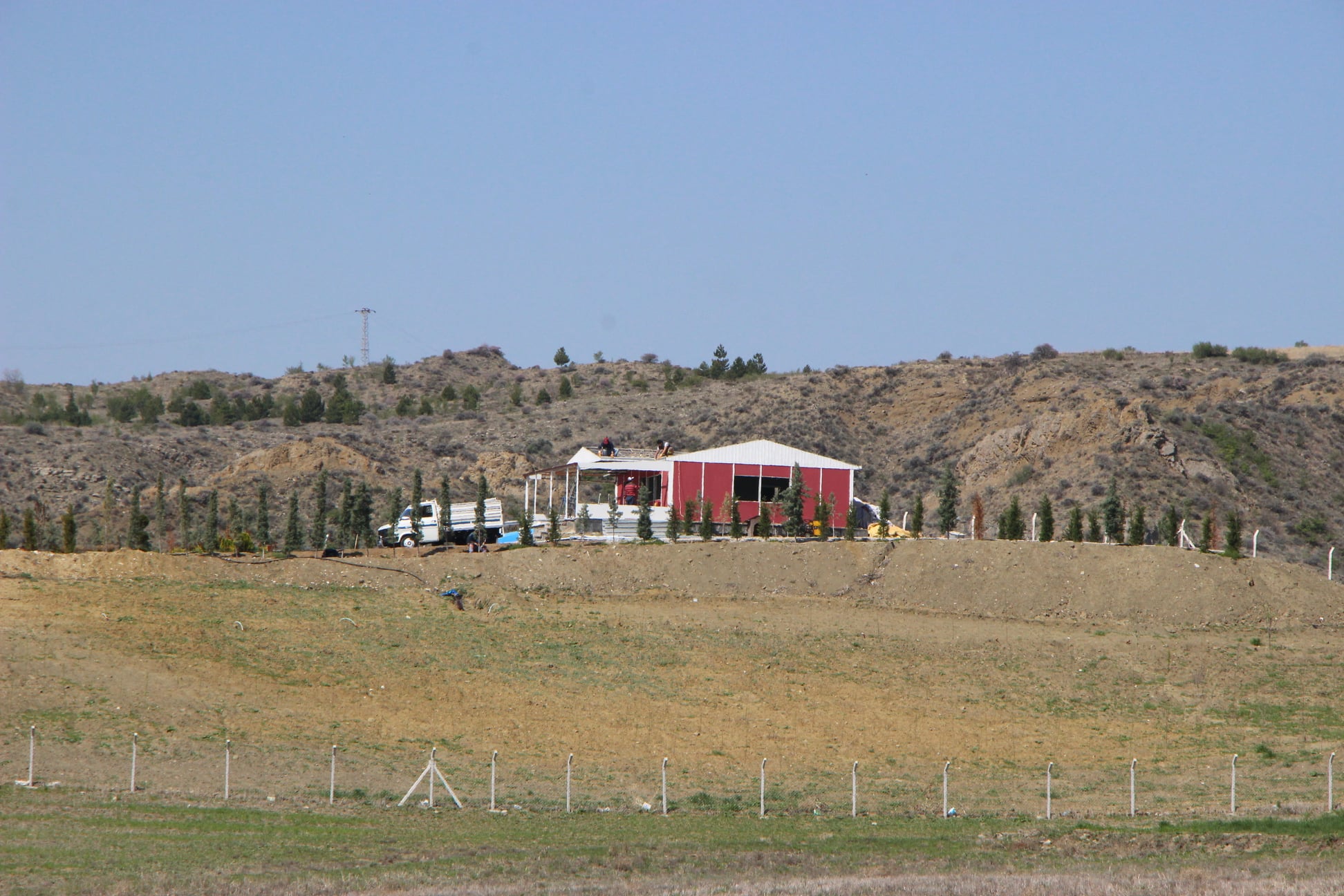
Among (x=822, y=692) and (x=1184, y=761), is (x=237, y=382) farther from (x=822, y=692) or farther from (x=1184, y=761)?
(x=1184, y=761)

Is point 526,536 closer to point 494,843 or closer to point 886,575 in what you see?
point 886,575

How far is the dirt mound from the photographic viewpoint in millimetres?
68750

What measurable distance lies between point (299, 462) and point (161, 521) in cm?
2022

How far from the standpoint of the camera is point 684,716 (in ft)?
96.6

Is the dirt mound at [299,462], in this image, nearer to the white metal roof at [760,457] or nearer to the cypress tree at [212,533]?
the cypress tree at [212,533]

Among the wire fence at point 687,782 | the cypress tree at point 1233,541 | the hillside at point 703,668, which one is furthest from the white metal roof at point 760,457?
the wire fence at point 687,782

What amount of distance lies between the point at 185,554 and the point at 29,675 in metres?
12.7

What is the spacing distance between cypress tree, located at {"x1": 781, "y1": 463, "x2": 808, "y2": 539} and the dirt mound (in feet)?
96.3

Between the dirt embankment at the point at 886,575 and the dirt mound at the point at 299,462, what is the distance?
27631 mm

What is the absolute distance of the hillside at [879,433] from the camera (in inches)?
2418

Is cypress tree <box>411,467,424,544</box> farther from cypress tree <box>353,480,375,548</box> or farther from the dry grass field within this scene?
the dry grass field

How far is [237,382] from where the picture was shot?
112m

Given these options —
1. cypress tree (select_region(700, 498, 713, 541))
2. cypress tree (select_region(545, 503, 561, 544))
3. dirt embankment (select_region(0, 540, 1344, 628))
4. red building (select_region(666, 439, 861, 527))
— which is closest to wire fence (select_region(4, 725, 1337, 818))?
dirt embankment (select_region(0, 540, 1344, 628))

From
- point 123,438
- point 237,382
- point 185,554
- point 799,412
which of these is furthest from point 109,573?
point 237,382
